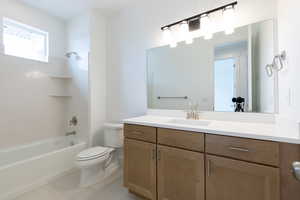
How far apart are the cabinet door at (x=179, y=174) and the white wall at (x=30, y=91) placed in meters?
2.26

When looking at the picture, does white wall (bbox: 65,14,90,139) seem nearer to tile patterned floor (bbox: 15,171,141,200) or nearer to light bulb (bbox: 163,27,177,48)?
tile patterned floor (bbox: 15,171,141,200)

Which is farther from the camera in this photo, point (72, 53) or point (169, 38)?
point (72, 53)

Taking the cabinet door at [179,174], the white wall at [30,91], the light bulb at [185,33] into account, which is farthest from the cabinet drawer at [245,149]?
the white wall at [30,91]

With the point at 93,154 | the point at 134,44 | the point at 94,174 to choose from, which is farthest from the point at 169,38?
the point at 94,174

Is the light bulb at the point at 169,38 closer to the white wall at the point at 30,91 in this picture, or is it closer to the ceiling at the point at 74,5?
the ceiling at the point at 74,5

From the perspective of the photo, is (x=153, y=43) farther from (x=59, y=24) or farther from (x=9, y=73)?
(x=9, y=73)

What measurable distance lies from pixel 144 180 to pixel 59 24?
122 inches

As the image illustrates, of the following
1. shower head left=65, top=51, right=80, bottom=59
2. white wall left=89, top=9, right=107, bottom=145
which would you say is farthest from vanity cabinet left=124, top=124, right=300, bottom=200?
shower head left=65, top=51, right=80, bottom=59

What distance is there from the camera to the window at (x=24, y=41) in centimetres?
226

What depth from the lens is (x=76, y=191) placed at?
1.85m

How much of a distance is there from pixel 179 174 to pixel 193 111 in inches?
31.2

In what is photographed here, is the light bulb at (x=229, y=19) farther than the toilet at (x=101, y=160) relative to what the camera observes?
No

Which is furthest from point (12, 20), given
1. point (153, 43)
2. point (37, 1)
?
point (153, 43)

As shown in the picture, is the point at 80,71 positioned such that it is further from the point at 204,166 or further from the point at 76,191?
the point at 204,166
